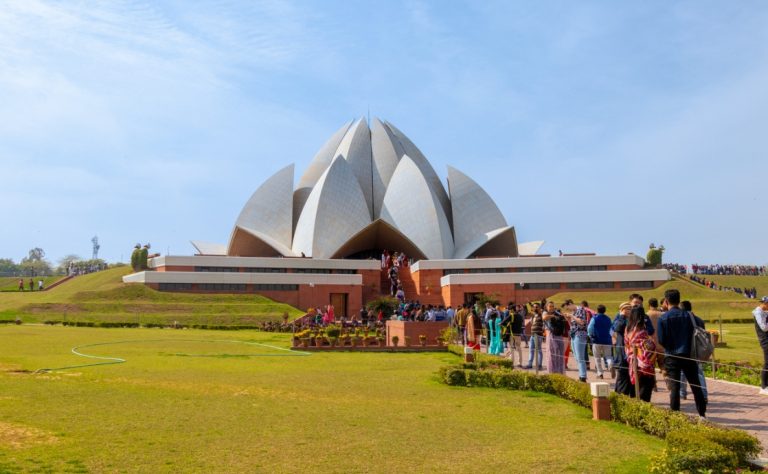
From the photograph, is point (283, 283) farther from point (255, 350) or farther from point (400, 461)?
point (400, 461)

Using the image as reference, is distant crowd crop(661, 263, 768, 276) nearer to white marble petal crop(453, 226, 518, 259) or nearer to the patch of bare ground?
white marble petal crop(453, 226, 518, 259)

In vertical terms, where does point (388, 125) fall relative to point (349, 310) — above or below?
above

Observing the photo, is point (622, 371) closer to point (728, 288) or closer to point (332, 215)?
point (332, 215)

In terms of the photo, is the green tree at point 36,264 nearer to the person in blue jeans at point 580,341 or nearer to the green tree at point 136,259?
the green tree at point 136,259

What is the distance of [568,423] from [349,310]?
21.7 m

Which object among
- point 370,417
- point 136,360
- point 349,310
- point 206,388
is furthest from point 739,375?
point 349,310

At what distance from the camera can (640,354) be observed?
614cm

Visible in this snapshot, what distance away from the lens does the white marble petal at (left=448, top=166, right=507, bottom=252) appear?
3681 centimetres

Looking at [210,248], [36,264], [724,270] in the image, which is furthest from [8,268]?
[724,270]

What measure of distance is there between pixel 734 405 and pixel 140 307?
19344mm

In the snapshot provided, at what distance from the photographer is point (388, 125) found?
41750 mm

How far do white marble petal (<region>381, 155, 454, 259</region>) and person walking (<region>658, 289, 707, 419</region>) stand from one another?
27.2 metres

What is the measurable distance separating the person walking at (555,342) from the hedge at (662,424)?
65 centimetres

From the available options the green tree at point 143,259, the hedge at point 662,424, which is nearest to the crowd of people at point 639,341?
the hedge at point 662,424
